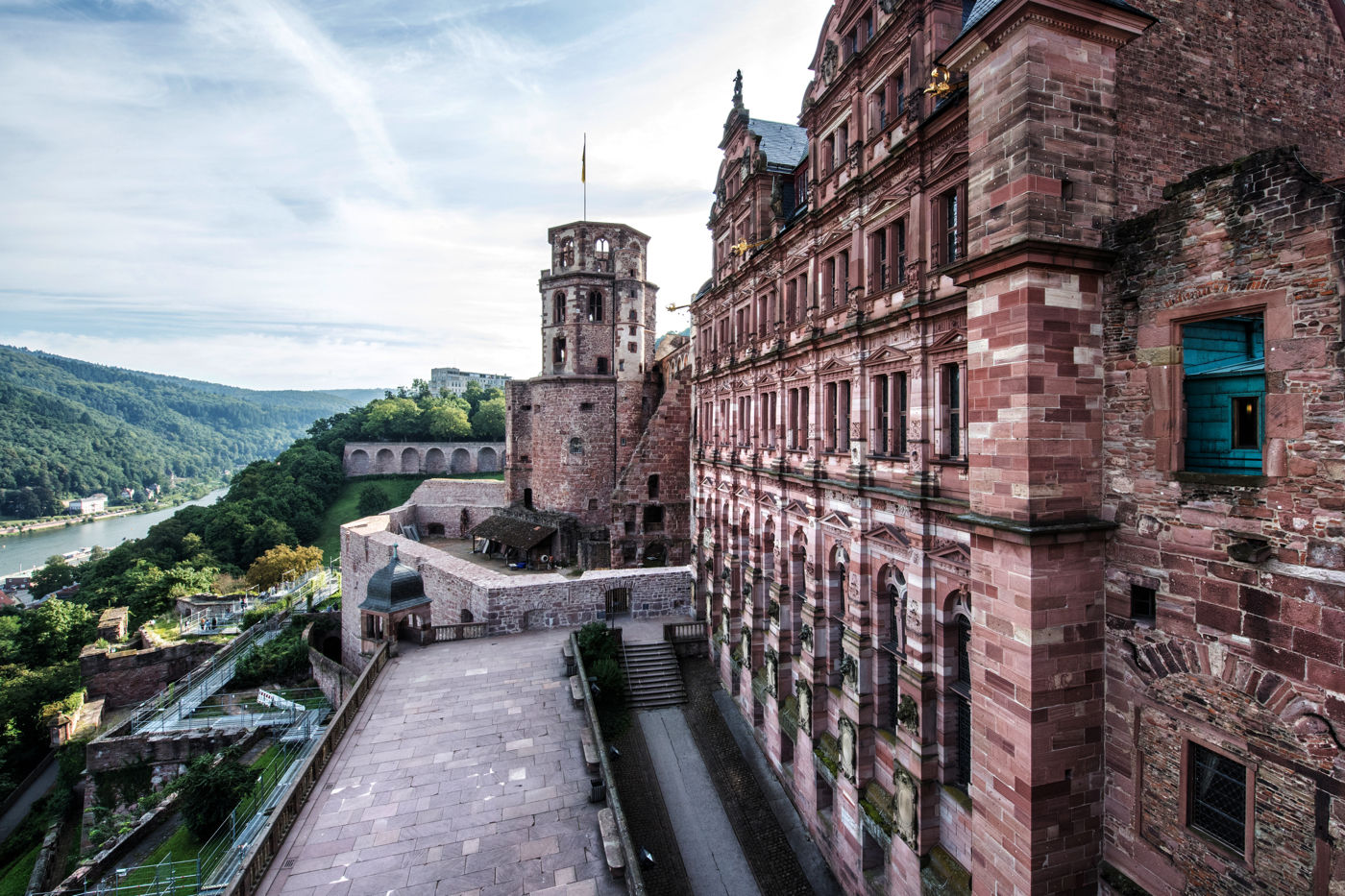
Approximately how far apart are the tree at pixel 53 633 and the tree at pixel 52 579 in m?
25.0

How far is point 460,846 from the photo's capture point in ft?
39.7

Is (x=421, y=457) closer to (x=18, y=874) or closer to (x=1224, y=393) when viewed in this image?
(x=18, y=874)

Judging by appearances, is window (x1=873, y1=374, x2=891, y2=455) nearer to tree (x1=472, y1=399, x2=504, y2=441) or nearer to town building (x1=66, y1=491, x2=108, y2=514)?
tree (x1=472, y1=399, x2=504, y2=441)

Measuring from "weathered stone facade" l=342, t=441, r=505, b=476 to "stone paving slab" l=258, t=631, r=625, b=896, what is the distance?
219 ft

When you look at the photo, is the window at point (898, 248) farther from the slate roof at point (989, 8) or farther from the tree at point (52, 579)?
the tree at point (52, 579)

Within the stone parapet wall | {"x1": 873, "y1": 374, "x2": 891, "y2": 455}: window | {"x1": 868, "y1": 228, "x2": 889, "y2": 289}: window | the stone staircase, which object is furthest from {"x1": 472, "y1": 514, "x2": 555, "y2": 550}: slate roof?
{"x1": 868, "y1": 228, "x2": 889, "y2": 289}: window

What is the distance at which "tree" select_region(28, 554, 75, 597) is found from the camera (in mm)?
63688

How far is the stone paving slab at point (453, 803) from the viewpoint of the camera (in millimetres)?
11164

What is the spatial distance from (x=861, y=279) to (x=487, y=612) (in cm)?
1889

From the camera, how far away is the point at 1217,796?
24.2 feet

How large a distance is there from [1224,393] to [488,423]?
87320 mm

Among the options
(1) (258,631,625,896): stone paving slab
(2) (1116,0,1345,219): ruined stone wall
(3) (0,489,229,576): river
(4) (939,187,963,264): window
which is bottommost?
(3) (0,489,229,576): river

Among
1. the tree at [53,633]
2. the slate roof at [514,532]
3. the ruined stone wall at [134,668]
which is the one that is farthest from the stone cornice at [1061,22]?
the tree at [53,633]

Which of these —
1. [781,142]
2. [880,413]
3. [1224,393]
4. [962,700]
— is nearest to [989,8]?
[1224,393]
